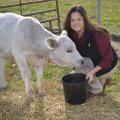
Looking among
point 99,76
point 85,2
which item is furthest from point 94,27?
point 85,2

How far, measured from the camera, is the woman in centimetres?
564

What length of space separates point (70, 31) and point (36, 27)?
541 millimetres

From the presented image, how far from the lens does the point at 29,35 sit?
5758mm

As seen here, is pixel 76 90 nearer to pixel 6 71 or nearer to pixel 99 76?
pixel 99 76

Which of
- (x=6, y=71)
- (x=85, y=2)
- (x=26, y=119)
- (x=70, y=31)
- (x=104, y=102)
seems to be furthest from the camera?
(x=85, y=2)

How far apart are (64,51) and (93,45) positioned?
50 centimetres

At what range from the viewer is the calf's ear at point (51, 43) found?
5.48 m

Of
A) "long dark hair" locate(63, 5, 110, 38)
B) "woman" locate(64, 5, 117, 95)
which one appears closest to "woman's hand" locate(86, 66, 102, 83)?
"woman" locate(64, 5, 117, 95)

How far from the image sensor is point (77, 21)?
564cm

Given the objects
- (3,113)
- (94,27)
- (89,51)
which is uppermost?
(94,27)

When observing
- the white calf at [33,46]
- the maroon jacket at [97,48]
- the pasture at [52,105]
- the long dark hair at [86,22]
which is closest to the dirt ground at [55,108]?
the pasture at [52,105]

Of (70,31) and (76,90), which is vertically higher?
(70,31)

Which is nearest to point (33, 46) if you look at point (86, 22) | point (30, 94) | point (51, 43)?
point (51, 43)

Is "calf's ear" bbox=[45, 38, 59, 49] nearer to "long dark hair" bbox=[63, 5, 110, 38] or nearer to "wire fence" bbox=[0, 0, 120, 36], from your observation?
"long dark hair" bbox=[63, 5, 110, 38]
